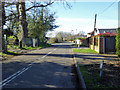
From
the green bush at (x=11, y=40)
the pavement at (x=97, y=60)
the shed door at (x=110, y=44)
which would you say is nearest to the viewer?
the pavement at (x=97, y=60)

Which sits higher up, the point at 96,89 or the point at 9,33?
the point at 9,33

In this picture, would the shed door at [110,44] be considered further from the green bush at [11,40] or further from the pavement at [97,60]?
the green bush at [11,40]

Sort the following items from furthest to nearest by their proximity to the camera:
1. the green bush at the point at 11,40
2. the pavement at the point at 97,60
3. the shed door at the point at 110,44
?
1. the green bush at the point at 11,40
2. the shed door at the point at 110,44
3. the pavement at the point at 97,60

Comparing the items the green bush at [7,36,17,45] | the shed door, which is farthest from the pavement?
the green bush at [7,36,17,45]

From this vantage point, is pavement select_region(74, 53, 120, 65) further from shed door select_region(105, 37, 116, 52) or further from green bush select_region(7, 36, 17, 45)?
green bush select_region(7, 36, 17, 45)

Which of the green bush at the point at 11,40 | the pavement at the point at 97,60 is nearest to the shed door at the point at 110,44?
the pavement at the point at 97,60

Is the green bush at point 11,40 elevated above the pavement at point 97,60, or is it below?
above

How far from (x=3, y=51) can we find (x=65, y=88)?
1293 centimetres

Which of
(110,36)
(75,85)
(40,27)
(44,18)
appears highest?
(44,18)

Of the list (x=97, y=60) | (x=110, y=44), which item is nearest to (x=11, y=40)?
(x=110, y=44)

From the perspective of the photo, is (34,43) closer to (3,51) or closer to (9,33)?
(9,33)

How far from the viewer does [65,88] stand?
538 centimetres

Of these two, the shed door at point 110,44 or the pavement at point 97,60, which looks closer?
the pavement at point 97,60

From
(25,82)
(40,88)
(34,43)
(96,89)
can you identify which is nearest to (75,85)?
(96,89)
